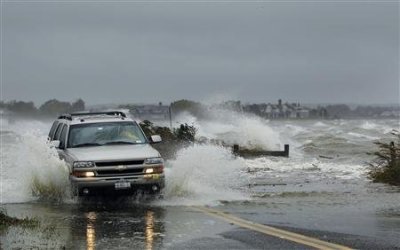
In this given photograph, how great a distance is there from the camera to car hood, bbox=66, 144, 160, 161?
1256cm

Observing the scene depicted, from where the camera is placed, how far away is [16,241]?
334 inches

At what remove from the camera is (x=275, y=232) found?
9.27m

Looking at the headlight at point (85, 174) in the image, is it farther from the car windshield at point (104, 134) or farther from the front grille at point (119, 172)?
the car windshield at point (104, 134)

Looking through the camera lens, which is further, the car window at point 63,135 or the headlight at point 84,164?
the car window at point 63,135

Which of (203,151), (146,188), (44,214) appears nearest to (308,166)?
(203,151)

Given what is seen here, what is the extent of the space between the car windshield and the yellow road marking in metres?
3.10

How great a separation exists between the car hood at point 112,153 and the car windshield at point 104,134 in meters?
0.35

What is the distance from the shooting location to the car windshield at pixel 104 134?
45.5 feet

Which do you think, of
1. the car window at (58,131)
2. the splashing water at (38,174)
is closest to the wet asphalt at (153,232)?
the splashing water at (38,174)

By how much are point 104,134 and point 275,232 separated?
6.01 metres

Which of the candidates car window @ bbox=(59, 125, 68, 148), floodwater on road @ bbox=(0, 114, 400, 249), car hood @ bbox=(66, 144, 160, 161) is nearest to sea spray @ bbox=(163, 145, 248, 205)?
floodwater on road @ bbox=(0, 114, 400, 249)

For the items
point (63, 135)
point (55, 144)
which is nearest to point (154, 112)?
point (63, 135)

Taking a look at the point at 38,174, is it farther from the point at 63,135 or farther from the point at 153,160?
the point at 153,160

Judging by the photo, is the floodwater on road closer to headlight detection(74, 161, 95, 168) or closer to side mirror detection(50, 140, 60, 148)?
Answer: side mirror detection(50, 140, 60, 148)
